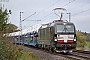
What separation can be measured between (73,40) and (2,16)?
8057 millimetres

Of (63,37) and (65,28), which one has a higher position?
(65,28)

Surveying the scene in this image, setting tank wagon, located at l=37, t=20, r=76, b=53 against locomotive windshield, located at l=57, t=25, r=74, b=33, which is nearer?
tank wagon, located at l=37, t=20, r=76, b=53

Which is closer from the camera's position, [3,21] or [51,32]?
[3,21]

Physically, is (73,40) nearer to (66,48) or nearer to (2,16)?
(66,48)

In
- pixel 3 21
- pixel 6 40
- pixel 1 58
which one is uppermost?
pixel 3 21

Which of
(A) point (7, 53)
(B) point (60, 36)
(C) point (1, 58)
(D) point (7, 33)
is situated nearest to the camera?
(C) point (1, 58)

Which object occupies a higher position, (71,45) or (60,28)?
(60,28)

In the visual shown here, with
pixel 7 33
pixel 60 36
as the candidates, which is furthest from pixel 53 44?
pixel 7 33

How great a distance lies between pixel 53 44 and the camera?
2247 centimetres

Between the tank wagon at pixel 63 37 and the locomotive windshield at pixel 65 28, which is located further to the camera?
the locomotive windshield at pixel 65 28

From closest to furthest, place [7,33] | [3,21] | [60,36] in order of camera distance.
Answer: [7,33], [3,21], [60,36]

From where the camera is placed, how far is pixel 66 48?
22234 mm

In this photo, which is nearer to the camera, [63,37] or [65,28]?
[63,37]

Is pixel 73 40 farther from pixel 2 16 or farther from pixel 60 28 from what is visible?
pixel 2 16
